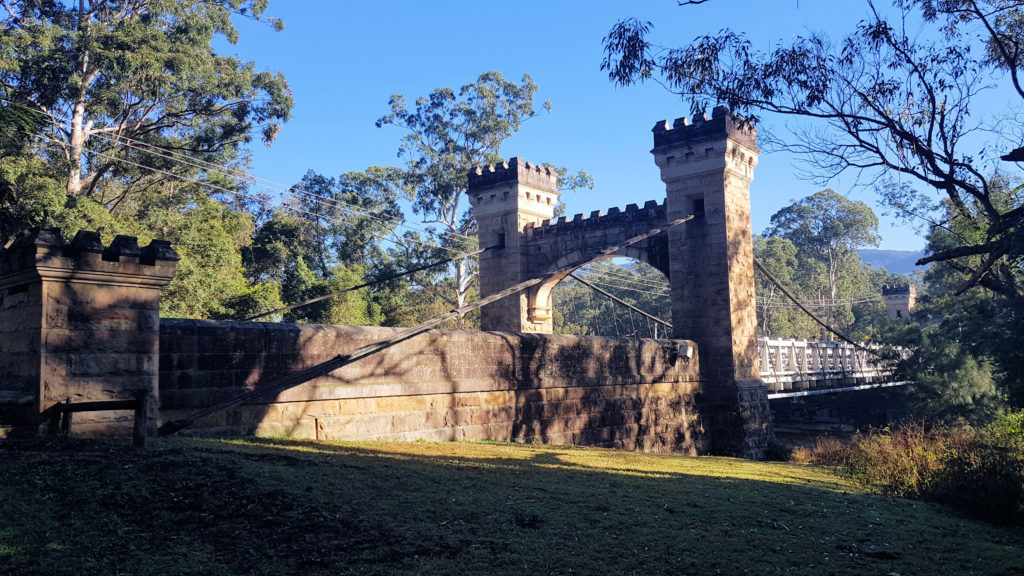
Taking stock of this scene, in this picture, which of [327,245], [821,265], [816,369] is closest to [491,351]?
[816,369]

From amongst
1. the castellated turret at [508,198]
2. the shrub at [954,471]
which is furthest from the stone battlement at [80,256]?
the castellated turret at [508,198]

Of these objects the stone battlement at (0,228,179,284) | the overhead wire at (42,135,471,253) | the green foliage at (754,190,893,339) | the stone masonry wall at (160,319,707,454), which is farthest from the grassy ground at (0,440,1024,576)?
the green foliage at (754,190,893,339)

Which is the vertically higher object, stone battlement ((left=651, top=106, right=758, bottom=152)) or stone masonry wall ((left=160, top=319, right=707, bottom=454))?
stone battlement ((left=651, top=106, right=758, bottom=152))

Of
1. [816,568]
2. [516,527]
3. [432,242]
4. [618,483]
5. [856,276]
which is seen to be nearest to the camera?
[816,568]

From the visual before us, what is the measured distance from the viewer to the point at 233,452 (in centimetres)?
580

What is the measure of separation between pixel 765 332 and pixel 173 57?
34019 millimetres

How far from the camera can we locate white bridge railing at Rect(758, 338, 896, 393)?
19.2 metres

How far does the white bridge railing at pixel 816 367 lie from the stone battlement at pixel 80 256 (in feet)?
47.8

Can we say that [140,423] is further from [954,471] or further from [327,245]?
[327,245]

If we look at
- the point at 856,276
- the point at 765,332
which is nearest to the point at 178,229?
the point at 765,332

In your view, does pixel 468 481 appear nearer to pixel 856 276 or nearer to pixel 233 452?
pixel 233 452

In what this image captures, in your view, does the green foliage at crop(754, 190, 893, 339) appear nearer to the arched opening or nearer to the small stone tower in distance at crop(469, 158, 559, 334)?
the arched opening

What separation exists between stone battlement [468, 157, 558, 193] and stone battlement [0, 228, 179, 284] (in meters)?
14.5

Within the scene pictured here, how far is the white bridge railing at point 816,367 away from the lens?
63.1ft
